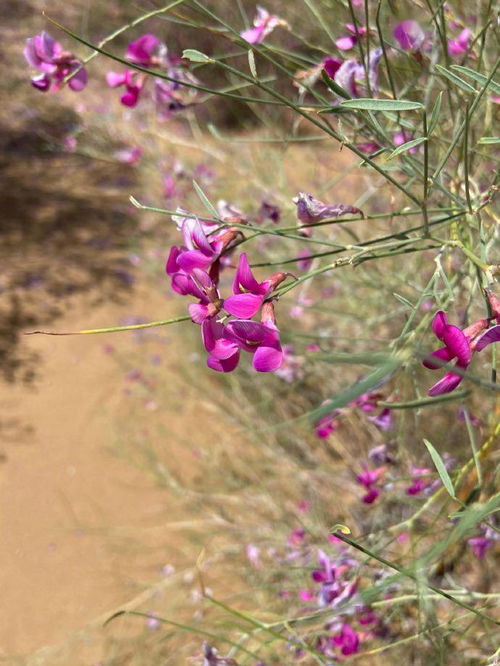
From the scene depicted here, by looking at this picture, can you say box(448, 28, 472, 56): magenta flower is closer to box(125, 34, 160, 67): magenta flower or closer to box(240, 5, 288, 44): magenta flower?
box(240, 5, 288, 44): magenta flower

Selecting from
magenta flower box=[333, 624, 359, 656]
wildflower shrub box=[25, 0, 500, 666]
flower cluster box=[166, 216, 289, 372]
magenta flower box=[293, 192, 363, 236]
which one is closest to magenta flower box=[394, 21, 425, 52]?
wildflower shrub box=[25, 0, 500, 666]

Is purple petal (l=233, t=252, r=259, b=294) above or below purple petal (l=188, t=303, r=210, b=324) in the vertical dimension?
above

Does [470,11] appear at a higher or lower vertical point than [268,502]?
higher

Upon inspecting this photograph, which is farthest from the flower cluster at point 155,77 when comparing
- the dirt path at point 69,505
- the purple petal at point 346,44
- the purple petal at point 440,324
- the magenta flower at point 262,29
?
the dirt path at point 69,505

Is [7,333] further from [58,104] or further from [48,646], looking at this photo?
[58,104]

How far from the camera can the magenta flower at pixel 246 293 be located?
550 millimetres

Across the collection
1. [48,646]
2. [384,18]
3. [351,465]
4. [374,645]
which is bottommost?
[48,646]

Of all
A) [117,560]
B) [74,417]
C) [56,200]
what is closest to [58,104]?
[56,200]

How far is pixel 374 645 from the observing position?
1.51 metres

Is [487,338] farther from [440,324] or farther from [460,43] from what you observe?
[460,43]

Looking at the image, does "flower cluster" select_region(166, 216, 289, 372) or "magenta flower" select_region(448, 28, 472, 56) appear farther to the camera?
"magenta flower" select_region(448, 28, 472, 56)

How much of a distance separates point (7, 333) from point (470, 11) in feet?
8.60

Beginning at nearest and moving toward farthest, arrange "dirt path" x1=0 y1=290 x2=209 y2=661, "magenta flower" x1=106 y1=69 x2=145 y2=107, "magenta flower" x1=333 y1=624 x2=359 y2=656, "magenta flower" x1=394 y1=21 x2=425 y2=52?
"magenta flower" x1=394 y1=21 x2=425 y2=52 < "magenta flower" x1=106 y1=69 x2=145 y2=107 < "magenta flower" x1=333 y1=624 x2=359 y2=656 < "dirt path" x1=0 y1=290 x2=209 y2=661

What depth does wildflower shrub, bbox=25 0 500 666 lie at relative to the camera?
56 cm
